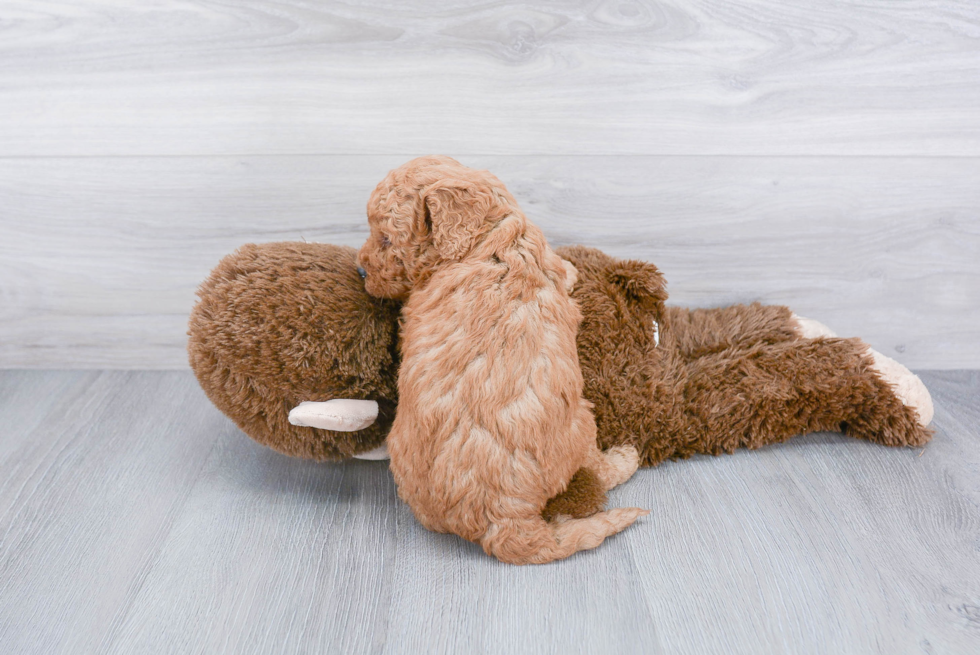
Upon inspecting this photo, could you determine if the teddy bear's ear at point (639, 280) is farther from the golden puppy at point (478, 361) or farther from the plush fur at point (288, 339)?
the plush fur at point (288, 339)

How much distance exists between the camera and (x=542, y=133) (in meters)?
1.17

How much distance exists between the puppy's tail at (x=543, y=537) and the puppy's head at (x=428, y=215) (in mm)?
343

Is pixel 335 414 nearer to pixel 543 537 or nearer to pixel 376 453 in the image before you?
pixel 376 453

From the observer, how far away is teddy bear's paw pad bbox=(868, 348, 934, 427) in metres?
1.09

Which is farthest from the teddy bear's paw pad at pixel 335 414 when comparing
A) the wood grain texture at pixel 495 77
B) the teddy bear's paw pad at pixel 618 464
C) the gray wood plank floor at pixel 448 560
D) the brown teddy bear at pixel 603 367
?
the wood grain texture at pixel 495 77

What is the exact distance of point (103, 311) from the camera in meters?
1.36

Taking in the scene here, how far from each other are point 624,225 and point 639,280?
0.21m

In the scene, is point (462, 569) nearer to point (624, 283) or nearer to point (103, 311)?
point (624, 283)

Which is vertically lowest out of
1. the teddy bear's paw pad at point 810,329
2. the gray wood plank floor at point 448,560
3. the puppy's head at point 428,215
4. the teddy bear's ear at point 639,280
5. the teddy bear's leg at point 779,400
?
the gray wood plank floor at point 448,560

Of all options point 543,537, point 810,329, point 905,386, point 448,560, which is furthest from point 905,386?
point 448,560

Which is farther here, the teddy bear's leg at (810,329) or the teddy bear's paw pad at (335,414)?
the teddy bear's leg at (810,329)

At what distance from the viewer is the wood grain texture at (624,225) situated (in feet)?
3.98

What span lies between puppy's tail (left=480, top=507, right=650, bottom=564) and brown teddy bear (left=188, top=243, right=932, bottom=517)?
31mm

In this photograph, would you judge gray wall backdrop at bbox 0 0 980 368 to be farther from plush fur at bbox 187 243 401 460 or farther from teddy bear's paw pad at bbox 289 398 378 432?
teddy bear's paw pad at bbox 289 398 378 432
